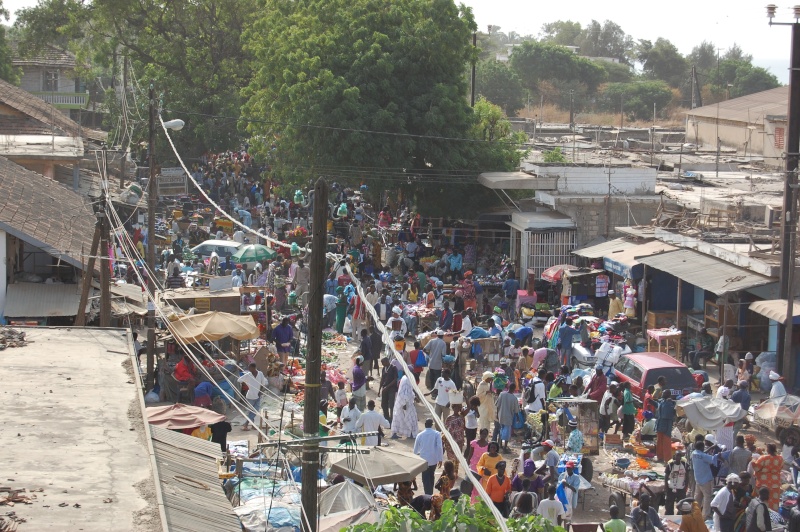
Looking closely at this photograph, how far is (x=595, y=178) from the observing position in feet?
97.7

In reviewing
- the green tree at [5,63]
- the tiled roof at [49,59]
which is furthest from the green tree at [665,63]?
the green tree at [5,63]

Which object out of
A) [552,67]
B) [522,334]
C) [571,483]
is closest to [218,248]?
[522,334]

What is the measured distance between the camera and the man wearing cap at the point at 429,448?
14.6 meters

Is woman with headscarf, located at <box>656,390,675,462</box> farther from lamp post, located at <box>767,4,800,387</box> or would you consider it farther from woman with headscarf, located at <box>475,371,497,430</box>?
lamp post, located at <box>767,4,800,387</box>

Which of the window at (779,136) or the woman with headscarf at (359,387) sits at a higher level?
the window at (779,136)

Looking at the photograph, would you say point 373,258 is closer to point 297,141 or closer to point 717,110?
point 297,141

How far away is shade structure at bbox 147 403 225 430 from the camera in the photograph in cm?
1430

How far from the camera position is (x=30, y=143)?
31.6 metres

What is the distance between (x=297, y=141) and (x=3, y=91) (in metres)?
12.0

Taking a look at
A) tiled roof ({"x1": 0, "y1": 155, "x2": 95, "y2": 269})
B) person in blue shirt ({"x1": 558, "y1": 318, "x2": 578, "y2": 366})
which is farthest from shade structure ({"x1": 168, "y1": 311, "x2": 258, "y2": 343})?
person in blue shirt ({"x1": 558, "y1": 318, "x2": 578, "y2": 366})

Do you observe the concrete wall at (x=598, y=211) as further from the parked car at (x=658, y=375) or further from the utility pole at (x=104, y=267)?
the utility pole at (x=104, y=267)

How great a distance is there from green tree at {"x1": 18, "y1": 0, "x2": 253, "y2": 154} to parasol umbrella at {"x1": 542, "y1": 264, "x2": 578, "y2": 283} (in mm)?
20389

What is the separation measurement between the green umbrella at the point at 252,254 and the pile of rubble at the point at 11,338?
11.9 meters

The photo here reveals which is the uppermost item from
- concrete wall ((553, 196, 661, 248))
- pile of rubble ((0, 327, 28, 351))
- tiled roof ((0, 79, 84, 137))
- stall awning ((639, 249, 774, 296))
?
tiled roof ((0, 79, 84, 137))
